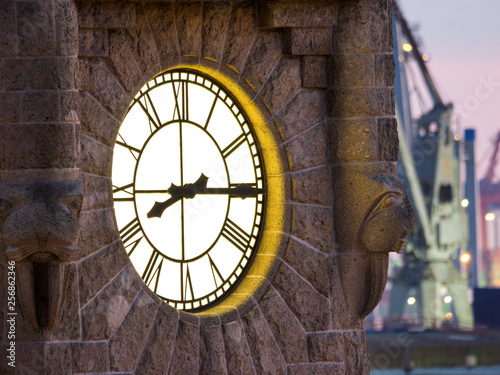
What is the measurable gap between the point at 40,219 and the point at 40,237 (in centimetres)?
13

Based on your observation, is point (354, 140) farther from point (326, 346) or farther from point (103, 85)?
point (103, 85)

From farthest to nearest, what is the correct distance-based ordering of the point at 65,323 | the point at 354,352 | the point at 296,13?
the point at 354,352 < the point at 296,13 < the point at 65,323

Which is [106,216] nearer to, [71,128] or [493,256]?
[71,128]

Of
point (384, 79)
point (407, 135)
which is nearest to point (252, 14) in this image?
point (384, 79)

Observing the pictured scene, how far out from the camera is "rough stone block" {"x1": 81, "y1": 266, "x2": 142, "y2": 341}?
8367 mm

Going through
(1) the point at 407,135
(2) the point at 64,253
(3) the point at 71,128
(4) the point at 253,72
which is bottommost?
(2) the point at 64,253

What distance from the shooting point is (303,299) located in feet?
31.0

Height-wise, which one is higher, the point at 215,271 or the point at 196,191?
the point at 196,191

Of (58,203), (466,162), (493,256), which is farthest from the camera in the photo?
(493,256)

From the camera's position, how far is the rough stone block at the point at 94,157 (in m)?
8.42

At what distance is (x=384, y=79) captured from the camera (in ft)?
31.8

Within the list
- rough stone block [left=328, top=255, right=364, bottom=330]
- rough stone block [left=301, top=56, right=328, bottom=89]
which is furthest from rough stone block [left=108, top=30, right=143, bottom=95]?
rough stone block [left=328, top=255, right=364, bottom=330]

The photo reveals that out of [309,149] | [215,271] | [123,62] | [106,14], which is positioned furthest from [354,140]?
[106,14]

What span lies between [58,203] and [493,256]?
69.6 meters
